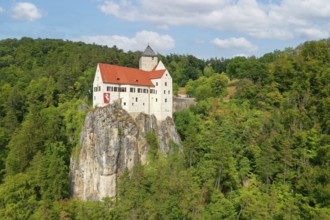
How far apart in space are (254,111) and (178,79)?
36627 millimetres

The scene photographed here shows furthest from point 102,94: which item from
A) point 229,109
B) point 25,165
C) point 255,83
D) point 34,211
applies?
point 255,83

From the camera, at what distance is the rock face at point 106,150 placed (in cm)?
4694

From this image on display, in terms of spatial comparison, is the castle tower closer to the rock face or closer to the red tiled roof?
the red tiled roof

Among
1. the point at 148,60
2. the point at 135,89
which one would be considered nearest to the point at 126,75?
the point at 135,89

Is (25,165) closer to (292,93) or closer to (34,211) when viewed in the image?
(34,211)

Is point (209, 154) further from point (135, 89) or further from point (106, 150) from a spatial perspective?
point (135, 89)

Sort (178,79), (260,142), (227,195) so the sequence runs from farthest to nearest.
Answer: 1. (178,79)
2. (260,142)
3. (227,195)

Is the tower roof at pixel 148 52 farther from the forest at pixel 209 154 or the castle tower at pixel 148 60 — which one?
the forest at pixel 209 154

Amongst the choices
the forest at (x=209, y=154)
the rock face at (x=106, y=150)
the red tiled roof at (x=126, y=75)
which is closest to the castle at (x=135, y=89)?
the red tiled roof at (x=126, y=75)

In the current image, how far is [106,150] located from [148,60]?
669 inches

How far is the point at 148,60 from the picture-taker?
56125 millimetres

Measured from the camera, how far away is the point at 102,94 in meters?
47.6

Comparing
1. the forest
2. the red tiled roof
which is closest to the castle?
the red tiled roof

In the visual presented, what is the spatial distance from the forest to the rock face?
188cm
